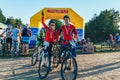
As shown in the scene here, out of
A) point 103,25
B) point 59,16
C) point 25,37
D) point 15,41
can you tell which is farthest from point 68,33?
point 103,25

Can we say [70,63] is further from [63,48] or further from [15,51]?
[15,51]

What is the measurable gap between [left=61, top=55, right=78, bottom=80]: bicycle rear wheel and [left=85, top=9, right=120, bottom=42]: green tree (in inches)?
2285

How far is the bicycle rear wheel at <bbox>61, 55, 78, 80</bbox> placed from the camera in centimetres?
884

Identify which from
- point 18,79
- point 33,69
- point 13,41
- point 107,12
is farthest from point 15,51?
point 107,12

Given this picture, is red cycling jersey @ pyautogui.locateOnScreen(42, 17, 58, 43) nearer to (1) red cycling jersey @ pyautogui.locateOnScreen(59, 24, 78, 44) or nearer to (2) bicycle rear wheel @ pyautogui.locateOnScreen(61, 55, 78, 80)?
(1) red cycling jersey @ pyautogui.locateOnScreen(59, 24, 78, 44)

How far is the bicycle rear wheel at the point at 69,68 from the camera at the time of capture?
8.84 m

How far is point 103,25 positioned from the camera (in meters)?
74.6

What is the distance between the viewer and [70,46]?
984 cm

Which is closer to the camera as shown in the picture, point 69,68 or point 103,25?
point 69,68

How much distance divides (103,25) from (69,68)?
218 ft

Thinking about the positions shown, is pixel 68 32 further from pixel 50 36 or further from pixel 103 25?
pixel 103 25

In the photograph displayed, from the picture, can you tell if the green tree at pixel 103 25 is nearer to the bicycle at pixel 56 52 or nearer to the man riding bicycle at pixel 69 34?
the bicycle at pixel 56 52

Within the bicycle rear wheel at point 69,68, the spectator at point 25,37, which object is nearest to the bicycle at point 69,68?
the bicycle rear wheel at point 69,68

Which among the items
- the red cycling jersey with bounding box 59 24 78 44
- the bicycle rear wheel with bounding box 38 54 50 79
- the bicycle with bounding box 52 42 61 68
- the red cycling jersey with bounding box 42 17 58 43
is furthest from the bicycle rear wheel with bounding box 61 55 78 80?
the red cycling jersey with bounding box 42 17 58 43
